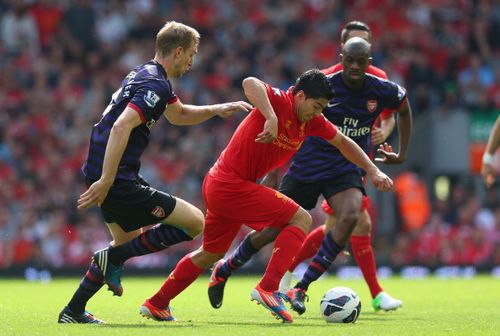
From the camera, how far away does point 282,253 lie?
8578mm

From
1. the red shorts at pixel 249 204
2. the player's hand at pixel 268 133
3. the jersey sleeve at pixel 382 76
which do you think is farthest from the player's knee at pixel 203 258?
the jersey sleeve at pixel 382 76

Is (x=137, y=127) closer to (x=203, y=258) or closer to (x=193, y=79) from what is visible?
(x=203, y=258)

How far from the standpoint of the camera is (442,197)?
2227cm

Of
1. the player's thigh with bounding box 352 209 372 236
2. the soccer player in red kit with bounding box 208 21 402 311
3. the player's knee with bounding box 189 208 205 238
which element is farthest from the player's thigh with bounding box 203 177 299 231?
the player's thigh with bounding box 352 209 372 236

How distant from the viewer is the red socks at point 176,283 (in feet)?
28.6

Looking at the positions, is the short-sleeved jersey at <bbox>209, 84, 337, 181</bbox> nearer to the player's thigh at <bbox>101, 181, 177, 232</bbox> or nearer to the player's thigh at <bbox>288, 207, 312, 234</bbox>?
the player's thigh at <bbox>288, 207, 312, 234</bbox>

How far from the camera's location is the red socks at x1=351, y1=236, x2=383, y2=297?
10.7 m

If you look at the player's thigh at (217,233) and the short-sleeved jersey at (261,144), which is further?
the player's thigh at (217,233)

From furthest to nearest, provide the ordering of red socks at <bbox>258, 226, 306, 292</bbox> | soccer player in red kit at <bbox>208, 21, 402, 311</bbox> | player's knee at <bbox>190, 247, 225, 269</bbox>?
soccer player in red kit at <bbox>208, 21, 402, 311</bbox> < player's knee at <bbox>190, 247, 225, 269</bbox> < red socks at <bbox>258, 226, 306, 292</bbox>

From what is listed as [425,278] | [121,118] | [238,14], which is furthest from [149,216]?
[238,14]

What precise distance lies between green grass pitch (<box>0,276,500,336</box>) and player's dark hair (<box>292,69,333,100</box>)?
1.66 meters

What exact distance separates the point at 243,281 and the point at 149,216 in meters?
8.30

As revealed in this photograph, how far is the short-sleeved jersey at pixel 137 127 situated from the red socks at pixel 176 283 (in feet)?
2.95

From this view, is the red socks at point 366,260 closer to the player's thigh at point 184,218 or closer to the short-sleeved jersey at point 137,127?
the player's thigh at point 184,218
